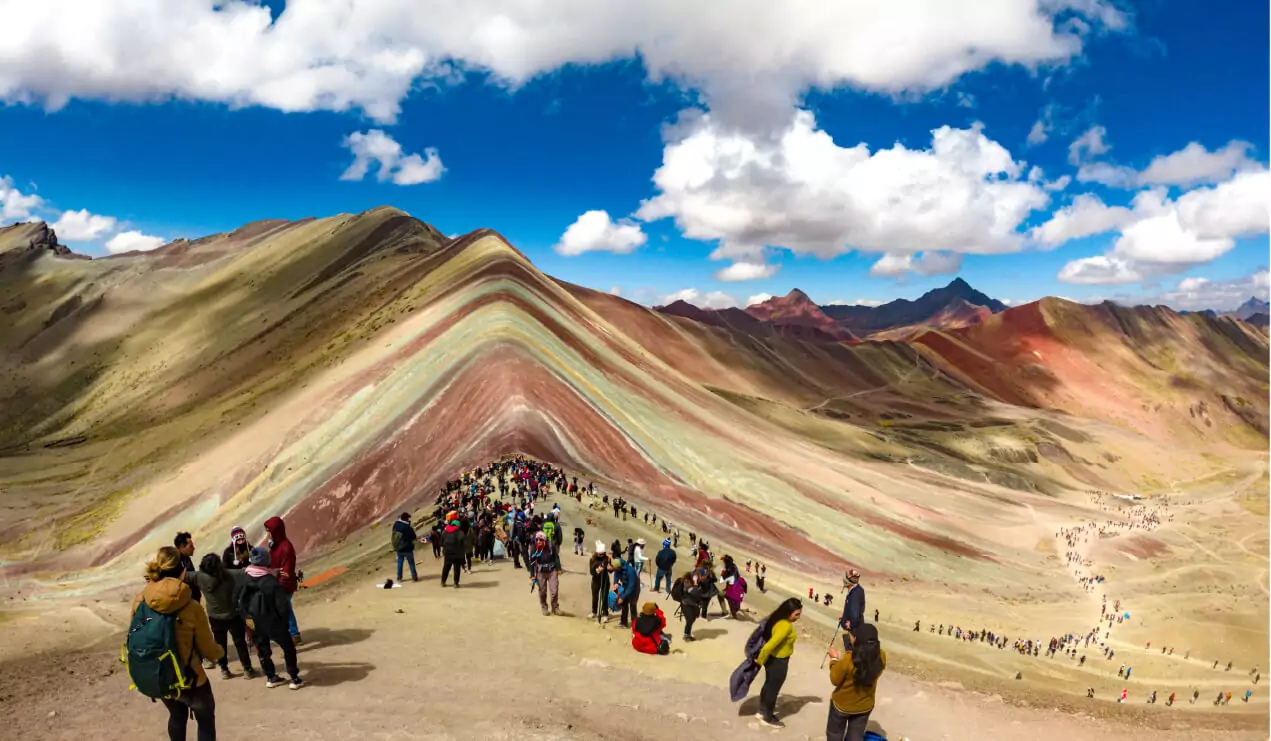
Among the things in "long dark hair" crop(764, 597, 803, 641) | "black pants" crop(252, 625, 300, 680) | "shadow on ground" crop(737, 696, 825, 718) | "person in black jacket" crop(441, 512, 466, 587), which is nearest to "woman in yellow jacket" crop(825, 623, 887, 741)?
"long dark hair" crop(764, 597, 803, 641)

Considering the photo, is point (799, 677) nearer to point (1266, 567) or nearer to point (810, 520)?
point (810, 520)

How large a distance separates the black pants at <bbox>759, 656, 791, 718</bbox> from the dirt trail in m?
0.32

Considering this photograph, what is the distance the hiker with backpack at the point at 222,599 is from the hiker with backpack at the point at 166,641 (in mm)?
2607

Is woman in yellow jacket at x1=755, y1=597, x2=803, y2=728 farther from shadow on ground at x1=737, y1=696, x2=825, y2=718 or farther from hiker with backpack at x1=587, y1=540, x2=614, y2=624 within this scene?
hiker with backpack at x1=587, y1=540, x2=614, y2=624

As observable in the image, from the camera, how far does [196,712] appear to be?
699 centimetres

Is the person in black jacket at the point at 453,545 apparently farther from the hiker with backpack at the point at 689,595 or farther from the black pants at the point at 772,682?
the black pants at the point at 772,682

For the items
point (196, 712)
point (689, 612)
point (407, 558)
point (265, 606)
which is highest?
point (265, 606)

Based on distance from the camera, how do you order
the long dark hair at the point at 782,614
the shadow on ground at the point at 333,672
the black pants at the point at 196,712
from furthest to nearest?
the shadow on ground at the point at 333,672 → the long dark hair at the point at 782,614 → the black pants at the point at 196,712

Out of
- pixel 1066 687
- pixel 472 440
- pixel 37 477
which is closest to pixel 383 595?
pixel 472 440

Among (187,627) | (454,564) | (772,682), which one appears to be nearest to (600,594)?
(454,564)

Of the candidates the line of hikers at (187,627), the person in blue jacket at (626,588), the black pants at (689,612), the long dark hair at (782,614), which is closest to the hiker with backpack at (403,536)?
the person in blue jacket at (626,588)

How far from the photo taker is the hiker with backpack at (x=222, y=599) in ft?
31.1

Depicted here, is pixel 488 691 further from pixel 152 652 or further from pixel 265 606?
pixel 152 652

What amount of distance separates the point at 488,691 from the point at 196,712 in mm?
4516
